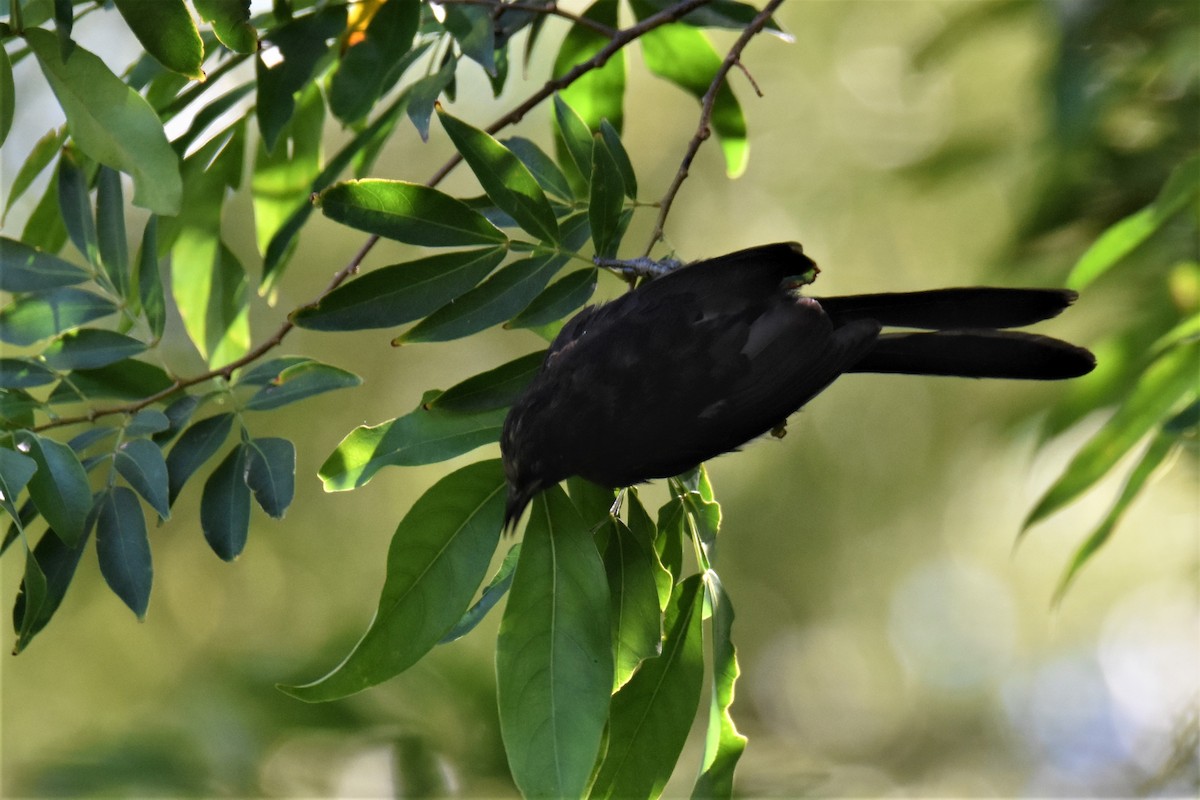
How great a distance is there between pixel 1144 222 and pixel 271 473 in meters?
1.83

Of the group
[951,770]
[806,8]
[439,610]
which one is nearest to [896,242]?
[806,8]

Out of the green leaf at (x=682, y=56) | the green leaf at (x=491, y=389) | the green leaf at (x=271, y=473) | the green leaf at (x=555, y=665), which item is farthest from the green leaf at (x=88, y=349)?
the green leaf at (x=682, y=56)

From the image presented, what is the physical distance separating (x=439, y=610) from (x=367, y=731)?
1660 millimetres

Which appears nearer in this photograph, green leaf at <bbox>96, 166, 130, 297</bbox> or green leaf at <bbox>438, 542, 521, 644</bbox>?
green leaf at <bbox>438, 542, 521, 644</bbox>

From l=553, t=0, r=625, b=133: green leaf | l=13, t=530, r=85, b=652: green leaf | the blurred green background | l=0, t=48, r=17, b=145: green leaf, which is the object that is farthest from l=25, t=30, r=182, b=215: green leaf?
the blurred green background

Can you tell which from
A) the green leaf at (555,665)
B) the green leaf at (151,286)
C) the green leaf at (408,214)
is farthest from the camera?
the green leaf at (151,286)

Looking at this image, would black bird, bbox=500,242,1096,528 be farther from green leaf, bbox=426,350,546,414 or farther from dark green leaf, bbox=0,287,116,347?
dark green leaf, bbox=0,287,116,347

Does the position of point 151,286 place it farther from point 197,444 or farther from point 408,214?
point 408,214

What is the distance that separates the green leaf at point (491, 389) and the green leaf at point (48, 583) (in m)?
0.55

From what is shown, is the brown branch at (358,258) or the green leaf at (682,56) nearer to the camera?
the brown branch at (358,258)

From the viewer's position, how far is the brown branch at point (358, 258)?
164 centimetres

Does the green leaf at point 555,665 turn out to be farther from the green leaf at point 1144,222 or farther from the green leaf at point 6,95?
the green leaf at point 1144,222

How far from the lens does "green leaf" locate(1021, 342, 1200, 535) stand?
2293 millimetres

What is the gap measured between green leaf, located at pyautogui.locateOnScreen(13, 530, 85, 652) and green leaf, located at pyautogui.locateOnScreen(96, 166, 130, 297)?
1.44 ft
